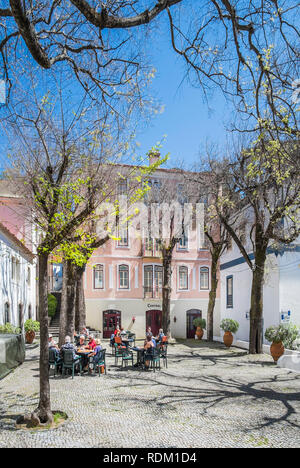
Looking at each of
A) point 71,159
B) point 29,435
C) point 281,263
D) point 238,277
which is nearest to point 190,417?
point 29,435

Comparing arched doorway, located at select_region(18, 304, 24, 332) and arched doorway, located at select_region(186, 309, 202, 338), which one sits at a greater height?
arched doorway, located at select_region(18, 304, 24, 332)

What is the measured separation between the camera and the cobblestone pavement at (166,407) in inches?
295

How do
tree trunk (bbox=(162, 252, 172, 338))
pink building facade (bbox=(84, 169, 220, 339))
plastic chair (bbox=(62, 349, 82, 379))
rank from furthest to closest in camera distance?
1. pink building facade (bbox=(84, 169, 220, 339))
2. tree trunk (bbox=(162, 252, 172, 338))
3. plastic chair (bbox=(62, 349, 82, 379))

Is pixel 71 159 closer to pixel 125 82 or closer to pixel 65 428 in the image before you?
pixel 125 82

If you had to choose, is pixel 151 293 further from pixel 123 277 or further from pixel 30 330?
pixel 30 330

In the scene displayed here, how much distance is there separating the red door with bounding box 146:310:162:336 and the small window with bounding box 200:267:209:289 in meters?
4.89

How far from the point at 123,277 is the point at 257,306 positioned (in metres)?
17.7

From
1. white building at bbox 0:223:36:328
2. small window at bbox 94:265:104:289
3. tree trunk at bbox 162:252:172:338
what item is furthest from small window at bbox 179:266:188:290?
white building at bbox 0:223:36:328

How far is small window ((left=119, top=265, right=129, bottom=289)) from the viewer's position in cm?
3544

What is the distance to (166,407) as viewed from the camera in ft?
32.5

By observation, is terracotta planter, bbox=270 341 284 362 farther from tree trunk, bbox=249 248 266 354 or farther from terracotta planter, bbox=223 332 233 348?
terracotta planter, bbox=223 332 233 348

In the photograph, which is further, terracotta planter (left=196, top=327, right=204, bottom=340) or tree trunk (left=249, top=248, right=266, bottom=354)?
terracotta planter (left=196, top=327, right=204, bottom=340)

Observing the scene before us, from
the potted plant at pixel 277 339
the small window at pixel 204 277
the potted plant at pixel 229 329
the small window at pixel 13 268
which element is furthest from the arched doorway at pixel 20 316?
the small window at pixel 204 277

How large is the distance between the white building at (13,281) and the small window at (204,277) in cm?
1530
